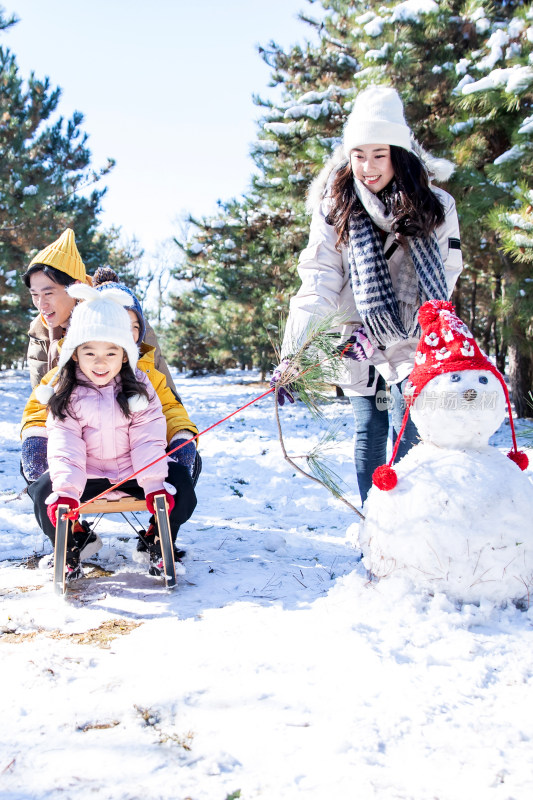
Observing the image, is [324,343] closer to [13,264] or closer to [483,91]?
[483,91]

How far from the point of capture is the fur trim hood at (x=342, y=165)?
2326 mm

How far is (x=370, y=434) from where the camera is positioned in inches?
95.2

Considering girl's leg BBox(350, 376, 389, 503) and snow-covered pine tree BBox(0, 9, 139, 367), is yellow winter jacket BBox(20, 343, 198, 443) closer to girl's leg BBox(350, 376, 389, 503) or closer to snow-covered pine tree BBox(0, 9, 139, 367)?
girl's leg BBox(350, 376, 389, 503)

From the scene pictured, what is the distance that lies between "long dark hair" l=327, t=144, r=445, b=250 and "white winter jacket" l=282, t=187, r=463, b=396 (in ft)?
0.24

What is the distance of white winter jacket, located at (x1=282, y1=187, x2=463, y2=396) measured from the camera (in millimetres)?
2246

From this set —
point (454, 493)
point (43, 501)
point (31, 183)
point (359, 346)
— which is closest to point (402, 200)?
point (359, 346)

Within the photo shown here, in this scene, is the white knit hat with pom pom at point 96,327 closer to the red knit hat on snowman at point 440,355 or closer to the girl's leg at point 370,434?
the girl's leg at point 370,434

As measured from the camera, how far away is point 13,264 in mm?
9477

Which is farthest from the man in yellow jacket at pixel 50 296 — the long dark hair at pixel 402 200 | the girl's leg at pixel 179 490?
the long dark hair at pixel 402 200

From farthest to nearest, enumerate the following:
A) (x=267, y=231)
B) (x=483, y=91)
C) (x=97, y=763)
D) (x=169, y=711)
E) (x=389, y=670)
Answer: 1. (x=267, y=231)
2. (x=483, y=91)
3. (x=389, y=670)
4. (x=169, y=711)
5. (x=97, y=763)

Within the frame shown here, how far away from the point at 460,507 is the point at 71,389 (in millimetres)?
1626

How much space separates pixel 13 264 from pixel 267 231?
4397 mm

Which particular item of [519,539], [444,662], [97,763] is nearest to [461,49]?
[519,539]

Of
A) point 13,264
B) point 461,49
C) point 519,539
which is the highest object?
point 461,49
